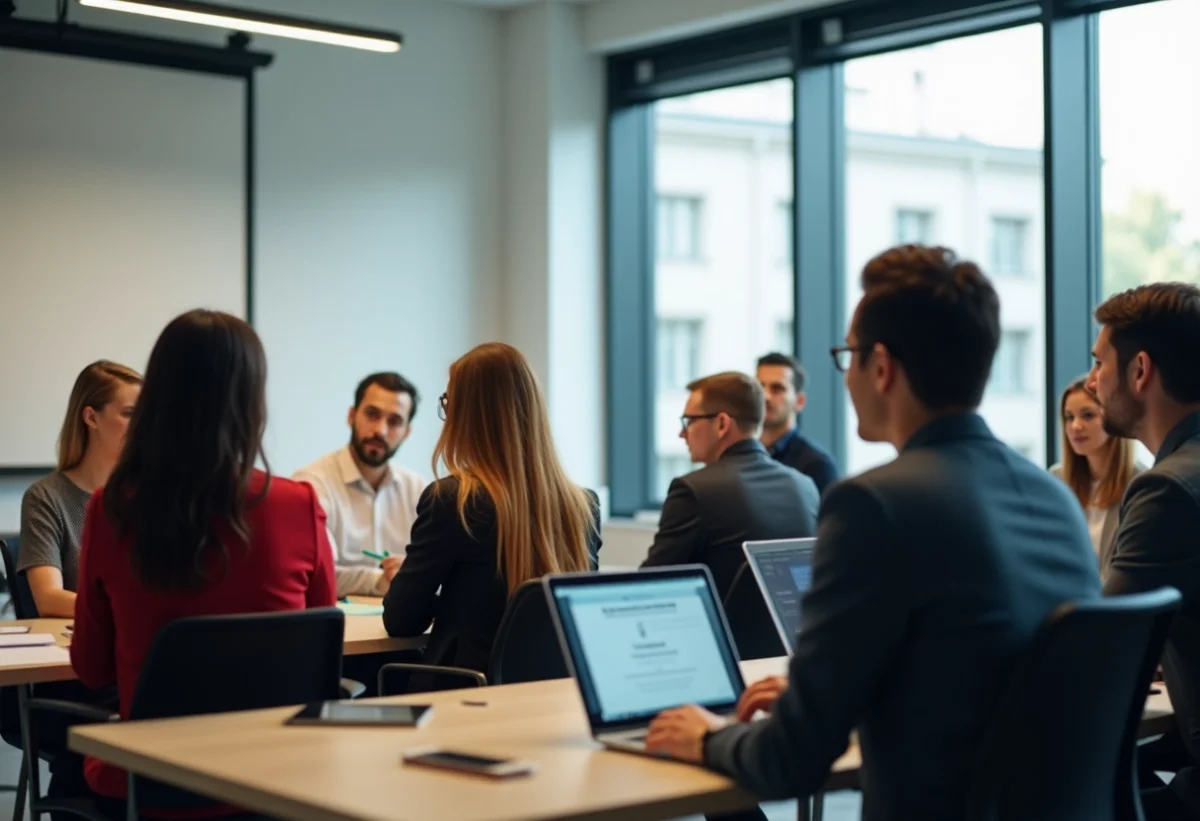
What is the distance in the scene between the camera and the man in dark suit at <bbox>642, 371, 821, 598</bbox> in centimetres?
393

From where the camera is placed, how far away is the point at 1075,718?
1.87 metres

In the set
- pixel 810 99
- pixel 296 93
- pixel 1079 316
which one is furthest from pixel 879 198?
pixel 296 93

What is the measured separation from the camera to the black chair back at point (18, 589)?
3.79 meters

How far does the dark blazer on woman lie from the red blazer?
1.71ft

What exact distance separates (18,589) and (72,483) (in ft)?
0.99

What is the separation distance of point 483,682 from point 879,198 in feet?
13.1

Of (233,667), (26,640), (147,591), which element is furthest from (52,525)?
(233,667)

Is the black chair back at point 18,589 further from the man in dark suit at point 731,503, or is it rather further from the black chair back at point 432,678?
the man in dark suit at point 731,503

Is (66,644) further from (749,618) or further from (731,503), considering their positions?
(731,503)

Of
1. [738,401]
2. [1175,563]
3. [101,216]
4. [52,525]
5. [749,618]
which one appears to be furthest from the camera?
[101,216]

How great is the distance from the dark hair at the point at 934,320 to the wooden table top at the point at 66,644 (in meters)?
1.69

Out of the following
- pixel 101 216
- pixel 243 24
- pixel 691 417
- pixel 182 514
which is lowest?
pixel 182 514

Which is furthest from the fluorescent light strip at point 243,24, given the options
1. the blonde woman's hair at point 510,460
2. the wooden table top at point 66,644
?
the blonde woman's hair at point 510,460

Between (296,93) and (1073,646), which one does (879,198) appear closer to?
(296,93)
